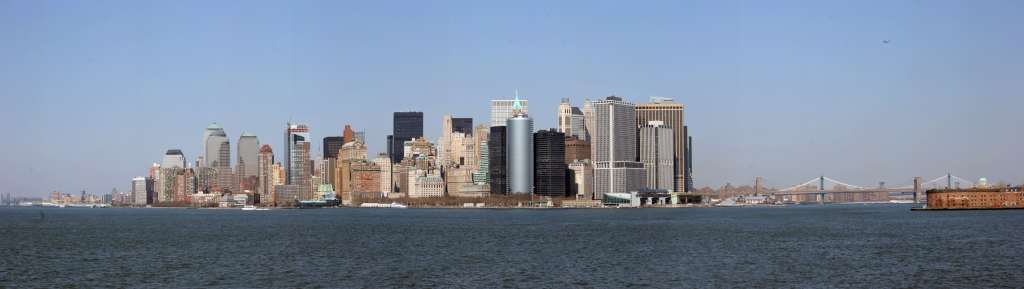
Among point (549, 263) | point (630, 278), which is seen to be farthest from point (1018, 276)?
point (549, 263)

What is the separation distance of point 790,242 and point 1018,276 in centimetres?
2633


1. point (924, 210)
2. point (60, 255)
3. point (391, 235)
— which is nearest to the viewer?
point (60, 255)

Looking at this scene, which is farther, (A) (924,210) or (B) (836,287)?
Answer: (A) (924,210)

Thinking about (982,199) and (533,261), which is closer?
(533,261)

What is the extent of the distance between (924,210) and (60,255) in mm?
129712

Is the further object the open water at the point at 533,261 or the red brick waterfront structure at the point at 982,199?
the red brick waterfront structure at the point at 982,199

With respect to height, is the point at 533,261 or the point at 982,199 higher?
the point at 982,199

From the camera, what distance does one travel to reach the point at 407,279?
46250 mm

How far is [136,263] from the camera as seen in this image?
55812 millimetres

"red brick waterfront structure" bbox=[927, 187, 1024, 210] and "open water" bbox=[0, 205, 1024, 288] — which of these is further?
"red brick waterfront structure" bbox=[927, 187, 1024, 210]

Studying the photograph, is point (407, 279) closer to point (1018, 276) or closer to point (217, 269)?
point (217, 269)

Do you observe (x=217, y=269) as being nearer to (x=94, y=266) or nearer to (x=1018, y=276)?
(x=94, y=266)

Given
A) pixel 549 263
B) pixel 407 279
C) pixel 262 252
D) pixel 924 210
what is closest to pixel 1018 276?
pixel 549 263

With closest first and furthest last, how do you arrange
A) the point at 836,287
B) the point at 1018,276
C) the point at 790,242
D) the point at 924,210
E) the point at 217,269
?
the point at 836,287 < the point at 1018,276 < the point at 217,269 < the point at 790,242 < the point at 924,210
